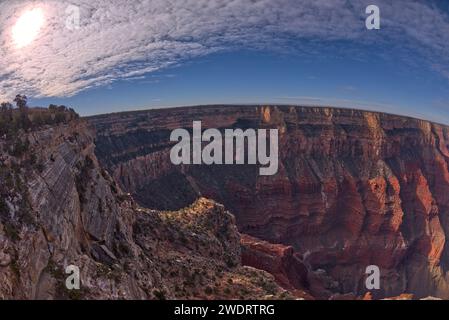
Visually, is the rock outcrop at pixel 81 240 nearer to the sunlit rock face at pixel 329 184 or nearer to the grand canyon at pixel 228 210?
the grand canyon at pixel 228 210

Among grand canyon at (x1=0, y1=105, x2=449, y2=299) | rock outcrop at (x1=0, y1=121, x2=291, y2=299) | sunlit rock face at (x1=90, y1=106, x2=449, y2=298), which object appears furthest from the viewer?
sunlit rock face at (x1=90, y1=106, x2=449, y2=298)

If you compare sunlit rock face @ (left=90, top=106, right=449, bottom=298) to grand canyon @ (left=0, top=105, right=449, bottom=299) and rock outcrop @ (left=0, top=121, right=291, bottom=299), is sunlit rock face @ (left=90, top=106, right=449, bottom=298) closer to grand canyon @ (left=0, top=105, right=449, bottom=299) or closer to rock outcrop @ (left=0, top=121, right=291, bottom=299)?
grand canyon @ (left=0, top=105, right=449, bottom=299)

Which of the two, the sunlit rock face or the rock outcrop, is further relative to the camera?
the sunlit rock face

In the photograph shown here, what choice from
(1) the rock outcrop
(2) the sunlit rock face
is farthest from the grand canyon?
(2) the sunlit rock face

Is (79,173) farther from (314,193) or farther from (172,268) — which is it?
(314,193)

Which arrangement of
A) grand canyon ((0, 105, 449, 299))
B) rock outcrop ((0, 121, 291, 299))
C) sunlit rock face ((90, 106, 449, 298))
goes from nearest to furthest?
rock outcrop ((0, 121, 291, 299)), grand canyon ((0, 105, 449, 299)), sunlit rock face ((90, 106, 449, 298))

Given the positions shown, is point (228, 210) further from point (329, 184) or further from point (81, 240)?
point (81, 240)
